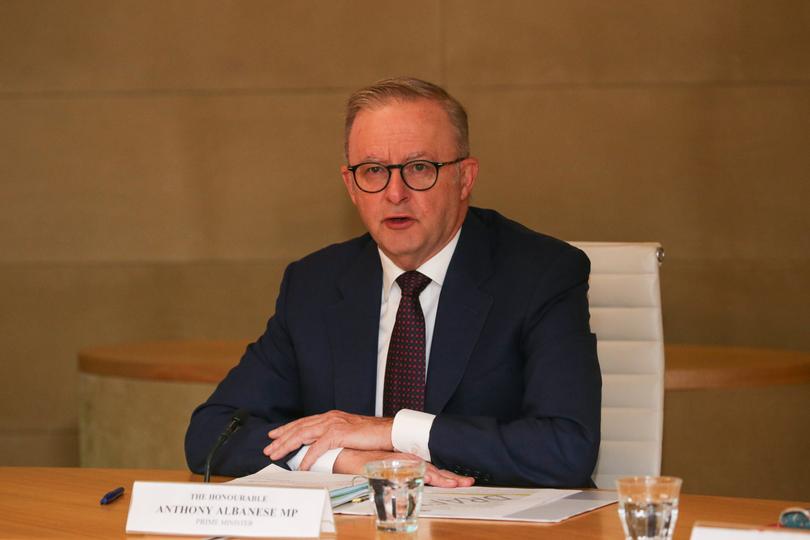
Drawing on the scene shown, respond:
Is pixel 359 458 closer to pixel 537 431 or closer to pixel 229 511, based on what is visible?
pixel 537 431

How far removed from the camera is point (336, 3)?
5.00 metres

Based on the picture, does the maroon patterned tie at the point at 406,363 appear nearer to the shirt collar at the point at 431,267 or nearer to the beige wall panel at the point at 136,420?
the shirt collar at the point at 431,267

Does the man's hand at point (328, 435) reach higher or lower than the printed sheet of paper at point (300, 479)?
higher

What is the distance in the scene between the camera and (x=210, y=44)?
199 inches

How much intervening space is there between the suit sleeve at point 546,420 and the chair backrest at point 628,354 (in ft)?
0.64

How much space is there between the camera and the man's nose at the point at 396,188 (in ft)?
8.00

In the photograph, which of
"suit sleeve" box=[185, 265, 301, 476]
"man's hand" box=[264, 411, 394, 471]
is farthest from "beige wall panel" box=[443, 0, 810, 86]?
"man's hand" box=[264, 411, 394, 471]

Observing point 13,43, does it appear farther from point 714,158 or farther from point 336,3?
point 714,158

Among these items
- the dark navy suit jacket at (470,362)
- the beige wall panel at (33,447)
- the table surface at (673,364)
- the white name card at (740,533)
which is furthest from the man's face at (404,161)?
the beige wall panel at (33,447)

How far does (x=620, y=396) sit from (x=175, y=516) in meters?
1.26

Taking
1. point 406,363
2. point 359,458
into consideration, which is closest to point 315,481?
point 359,458

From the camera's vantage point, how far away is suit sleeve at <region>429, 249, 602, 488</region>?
211 centimetres

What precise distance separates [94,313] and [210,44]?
4.21 ft

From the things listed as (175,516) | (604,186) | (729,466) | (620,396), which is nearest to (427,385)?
(620,396)
